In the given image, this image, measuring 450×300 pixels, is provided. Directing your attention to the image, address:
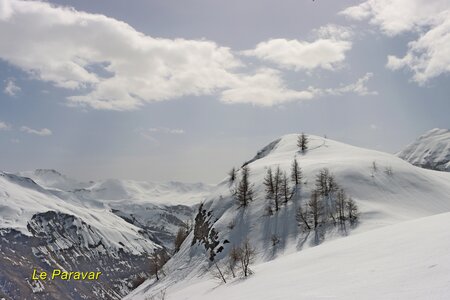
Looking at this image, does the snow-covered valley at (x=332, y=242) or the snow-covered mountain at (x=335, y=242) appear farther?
the snow-covered mountain at (x=335, y=242)

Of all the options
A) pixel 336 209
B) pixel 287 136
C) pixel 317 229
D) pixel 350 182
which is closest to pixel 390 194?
pixel 350 182

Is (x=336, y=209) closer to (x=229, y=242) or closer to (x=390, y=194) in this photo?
(x=390, y=194)

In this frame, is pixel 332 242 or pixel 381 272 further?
pixel 332 242

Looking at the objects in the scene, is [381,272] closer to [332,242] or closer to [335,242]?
[335,242]

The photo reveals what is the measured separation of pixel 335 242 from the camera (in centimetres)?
4603

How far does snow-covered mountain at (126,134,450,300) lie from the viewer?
68.4ft

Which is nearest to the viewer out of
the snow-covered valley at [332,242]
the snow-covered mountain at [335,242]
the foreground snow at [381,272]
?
the foreground snow at [381,272]

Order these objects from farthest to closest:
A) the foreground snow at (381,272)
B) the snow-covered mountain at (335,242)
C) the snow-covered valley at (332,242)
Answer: the snow-covered mountain at (335,242)
the snow-covered valley at (332,242)
the foreground snow at (381,272)

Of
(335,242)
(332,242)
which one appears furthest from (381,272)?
(332,242)

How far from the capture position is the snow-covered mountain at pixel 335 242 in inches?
821

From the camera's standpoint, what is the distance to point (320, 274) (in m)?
26.8

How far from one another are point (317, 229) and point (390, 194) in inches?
1025

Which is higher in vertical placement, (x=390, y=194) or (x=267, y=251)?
(x=390, y=194)

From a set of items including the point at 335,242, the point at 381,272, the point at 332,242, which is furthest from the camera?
the point at 332,242
